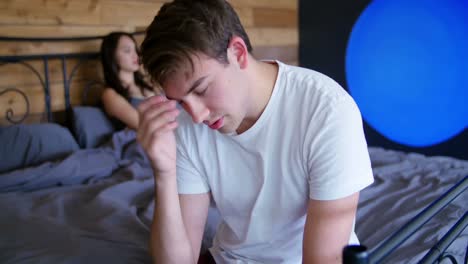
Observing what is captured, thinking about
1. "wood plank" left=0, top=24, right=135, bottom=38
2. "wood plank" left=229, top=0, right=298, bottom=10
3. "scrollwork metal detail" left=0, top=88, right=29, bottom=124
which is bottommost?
"scrollwork metal detail" left=0, top=88, right=29, bottom=124

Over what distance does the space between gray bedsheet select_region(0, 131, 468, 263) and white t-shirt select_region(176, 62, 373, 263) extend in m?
0.38

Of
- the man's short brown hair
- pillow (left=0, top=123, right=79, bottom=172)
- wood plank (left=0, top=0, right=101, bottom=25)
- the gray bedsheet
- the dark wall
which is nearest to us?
the man's short brown hair

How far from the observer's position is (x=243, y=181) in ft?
3.35

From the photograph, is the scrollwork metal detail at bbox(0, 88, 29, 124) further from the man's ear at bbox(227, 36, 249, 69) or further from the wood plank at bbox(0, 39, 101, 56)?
the man's ear at bbox(227, 36, 249, 69)

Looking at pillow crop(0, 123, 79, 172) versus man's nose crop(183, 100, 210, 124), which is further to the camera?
pillow crop(0, 123, 79, 172)

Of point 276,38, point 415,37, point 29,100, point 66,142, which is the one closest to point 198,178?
point 66,142

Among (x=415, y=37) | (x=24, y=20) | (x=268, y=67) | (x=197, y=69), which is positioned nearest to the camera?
(x=197, y=69)

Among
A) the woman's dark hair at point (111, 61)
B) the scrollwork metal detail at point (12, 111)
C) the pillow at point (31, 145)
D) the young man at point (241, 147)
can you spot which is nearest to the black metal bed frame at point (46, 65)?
the scrollwork metal detail at point (12, 111)

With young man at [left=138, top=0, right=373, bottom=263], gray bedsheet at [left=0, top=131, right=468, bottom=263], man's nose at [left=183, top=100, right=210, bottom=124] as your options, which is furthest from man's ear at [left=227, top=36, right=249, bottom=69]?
gray bedsheet at [left=0, top=131, right=468, bottom=263]

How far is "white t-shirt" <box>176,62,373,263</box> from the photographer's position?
0.87 m

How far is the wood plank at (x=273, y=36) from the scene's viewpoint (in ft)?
11.3

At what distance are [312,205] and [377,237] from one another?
2.28ft

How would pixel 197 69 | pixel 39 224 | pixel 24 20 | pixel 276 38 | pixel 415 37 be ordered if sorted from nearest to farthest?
pixel 197 69 < pixel 39 224 < pixel 24 20 < pixel 415 37 < pixel 276 38

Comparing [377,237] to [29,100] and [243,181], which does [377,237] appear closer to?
[243,181]
